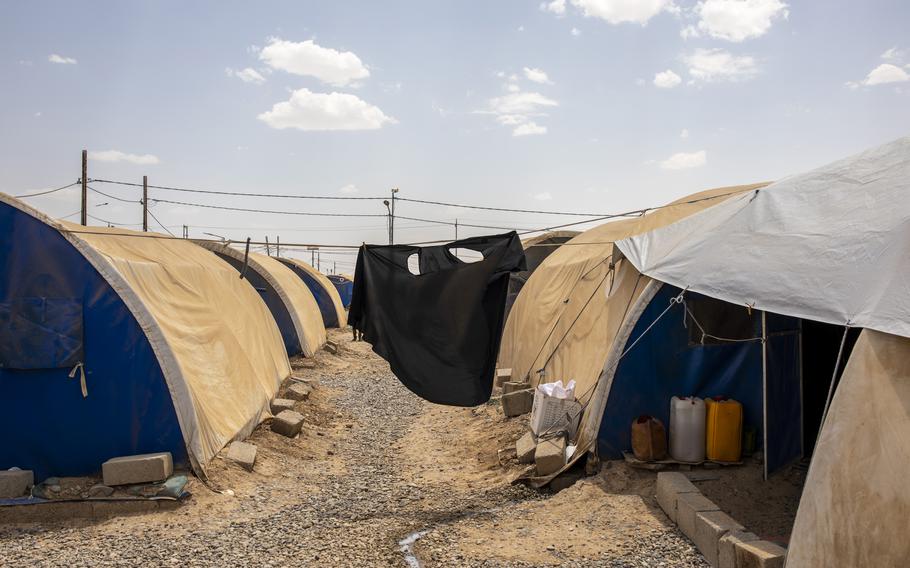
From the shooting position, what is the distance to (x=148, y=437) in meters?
8.03

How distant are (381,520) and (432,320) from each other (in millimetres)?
2580

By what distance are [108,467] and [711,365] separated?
6995 millimetres

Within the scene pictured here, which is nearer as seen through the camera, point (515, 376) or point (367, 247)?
point (367, 247)

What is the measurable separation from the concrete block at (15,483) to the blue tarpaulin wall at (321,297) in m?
20.9

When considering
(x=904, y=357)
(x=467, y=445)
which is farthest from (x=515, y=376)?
(x=904, y=357)

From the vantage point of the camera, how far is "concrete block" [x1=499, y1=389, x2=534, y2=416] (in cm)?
1152

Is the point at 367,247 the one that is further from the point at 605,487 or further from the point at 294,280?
the point at 294,280

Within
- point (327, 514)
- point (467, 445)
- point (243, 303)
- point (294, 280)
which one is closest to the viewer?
point (327, 514)

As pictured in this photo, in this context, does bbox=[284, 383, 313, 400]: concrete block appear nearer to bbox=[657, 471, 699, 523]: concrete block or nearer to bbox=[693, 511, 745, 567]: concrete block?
bbox=[657, 471, 699, 523]: concrete block

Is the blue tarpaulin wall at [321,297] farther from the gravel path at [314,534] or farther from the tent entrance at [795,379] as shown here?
the tent entrance at [795,379]

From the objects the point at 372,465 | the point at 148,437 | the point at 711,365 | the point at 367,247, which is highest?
the point at 367,247

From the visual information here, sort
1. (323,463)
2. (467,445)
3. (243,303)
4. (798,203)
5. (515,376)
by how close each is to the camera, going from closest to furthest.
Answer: (798,203)
(323,463)
(467,445)
(243,303)
(515,376)

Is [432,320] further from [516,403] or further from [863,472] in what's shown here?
[863,472]

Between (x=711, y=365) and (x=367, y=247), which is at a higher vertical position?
(x=367, y=247)
